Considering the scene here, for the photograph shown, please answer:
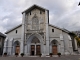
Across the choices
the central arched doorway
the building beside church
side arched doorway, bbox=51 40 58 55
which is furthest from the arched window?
side arched doorway, bbox=51 40 58 55

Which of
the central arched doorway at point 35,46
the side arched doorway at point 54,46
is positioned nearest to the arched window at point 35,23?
the central arched doorway at point 35,46

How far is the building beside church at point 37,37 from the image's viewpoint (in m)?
26.5

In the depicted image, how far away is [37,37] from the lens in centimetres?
2800

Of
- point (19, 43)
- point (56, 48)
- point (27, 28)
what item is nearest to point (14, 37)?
point (19, 43)

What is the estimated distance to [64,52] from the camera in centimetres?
2544

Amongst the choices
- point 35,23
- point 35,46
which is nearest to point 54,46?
point 35,46

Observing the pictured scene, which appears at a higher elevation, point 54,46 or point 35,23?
point 35,23

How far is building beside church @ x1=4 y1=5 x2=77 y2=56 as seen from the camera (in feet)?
86.8

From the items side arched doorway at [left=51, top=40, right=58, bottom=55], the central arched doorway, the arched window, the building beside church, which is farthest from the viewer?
the arched window

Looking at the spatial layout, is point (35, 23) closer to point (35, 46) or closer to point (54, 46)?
point (35, 46)

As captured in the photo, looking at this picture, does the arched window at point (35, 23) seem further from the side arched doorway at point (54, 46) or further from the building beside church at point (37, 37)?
the side arched doorway at point (54, 46)

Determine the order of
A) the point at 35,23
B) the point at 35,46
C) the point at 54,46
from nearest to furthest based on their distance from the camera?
the point at 54,46 → the point at 35,46 → the point at 35,23

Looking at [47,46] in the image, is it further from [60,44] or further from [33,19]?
[33,19]

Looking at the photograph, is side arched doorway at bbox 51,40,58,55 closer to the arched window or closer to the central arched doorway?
the central arched doorway
